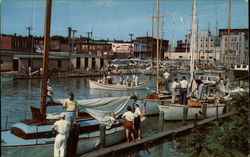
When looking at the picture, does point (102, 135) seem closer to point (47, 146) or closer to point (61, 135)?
point (47, 146)

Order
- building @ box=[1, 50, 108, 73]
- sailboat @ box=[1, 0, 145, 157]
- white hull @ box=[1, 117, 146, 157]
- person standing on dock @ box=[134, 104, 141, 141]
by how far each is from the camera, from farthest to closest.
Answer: building @ box=[1, 50, 108, 73] → person standing on dock @ box=[134, 104, 141, 141] → sailboat @ box=[1, 0, 145, 157] → white hull @ box=[1, 117, 146, 157]

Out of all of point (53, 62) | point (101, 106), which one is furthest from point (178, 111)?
point (53, 62)

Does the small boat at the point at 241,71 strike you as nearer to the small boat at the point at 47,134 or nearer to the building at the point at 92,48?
the building at the point at 92,48

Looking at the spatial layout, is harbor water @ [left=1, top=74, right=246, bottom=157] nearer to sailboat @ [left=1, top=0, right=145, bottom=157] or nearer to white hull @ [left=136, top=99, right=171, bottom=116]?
white hull @ [left=136, top=99, right=171, bottom=116]

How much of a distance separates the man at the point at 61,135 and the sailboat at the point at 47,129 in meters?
1.45

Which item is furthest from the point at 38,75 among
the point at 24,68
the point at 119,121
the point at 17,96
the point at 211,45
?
the point at 211,45

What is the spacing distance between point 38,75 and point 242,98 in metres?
50.9

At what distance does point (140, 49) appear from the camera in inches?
5305

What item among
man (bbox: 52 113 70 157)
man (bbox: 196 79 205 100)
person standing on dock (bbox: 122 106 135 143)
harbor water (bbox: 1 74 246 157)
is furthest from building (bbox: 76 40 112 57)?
man (bbox: 52 113 70 157)

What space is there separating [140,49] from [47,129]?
4876 inches

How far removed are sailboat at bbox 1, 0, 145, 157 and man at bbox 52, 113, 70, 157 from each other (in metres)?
1.45

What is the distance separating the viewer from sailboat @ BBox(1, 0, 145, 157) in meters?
11.5

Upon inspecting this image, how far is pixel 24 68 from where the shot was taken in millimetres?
55656

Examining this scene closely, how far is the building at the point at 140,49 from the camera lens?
13250cm
